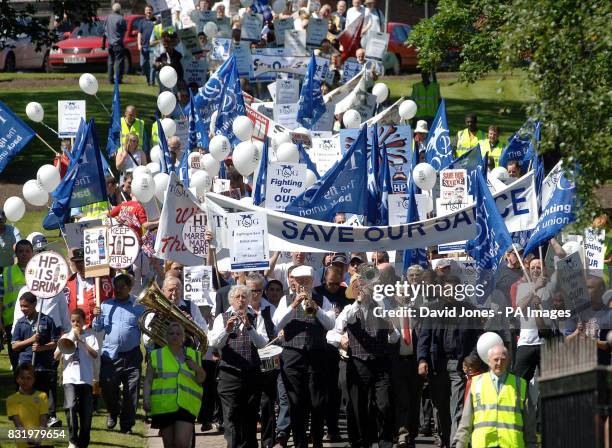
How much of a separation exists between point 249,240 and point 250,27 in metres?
13.7

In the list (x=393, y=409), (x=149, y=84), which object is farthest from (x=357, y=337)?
(x=149, y=84)

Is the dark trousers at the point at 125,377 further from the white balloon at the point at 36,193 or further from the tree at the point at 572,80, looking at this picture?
the tree at the point at 572,80

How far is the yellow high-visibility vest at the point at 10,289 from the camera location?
61.6ft

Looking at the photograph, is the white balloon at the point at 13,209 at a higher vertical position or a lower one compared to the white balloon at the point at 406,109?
lower

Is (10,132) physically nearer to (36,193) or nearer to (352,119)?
(36,193)

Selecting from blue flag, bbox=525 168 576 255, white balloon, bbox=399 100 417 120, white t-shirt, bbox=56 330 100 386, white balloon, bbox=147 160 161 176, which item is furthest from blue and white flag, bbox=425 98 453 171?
white t-shirt, bbox=56 330 100 386

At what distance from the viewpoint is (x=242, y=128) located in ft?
76.4

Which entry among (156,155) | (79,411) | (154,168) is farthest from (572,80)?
(156,155)

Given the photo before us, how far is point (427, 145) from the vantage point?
2353 centimetres

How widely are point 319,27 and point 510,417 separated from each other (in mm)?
16976

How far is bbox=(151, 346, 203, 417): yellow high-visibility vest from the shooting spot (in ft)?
47.6

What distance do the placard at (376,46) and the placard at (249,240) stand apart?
41.9ft

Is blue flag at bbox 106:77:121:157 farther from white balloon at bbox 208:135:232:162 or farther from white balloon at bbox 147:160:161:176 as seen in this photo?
white balloon at bbox 208:135:232:162

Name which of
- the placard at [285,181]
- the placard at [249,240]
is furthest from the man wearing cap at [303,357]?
the placard at [285,181]
